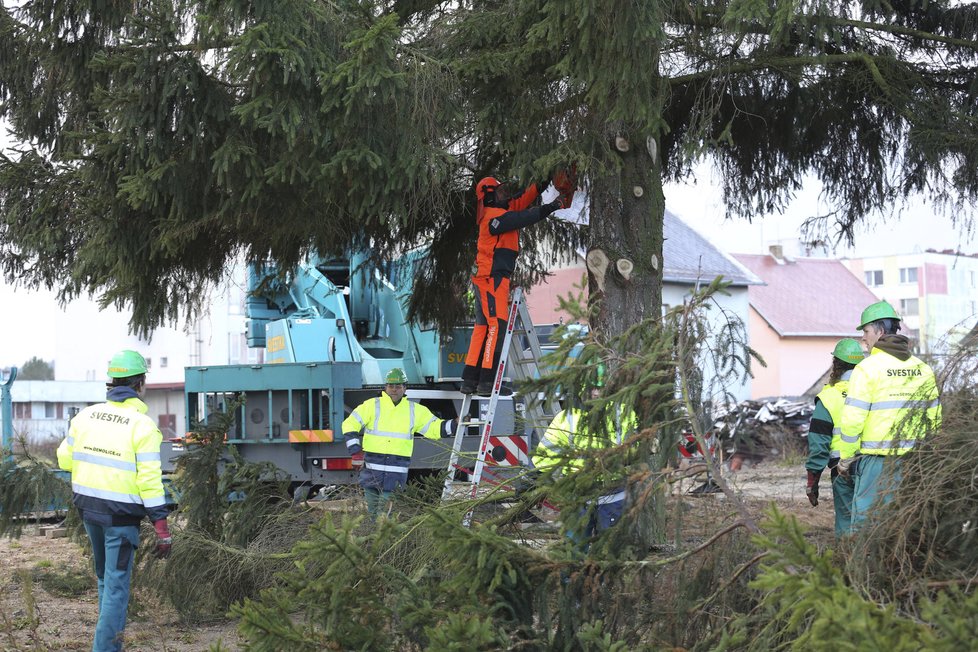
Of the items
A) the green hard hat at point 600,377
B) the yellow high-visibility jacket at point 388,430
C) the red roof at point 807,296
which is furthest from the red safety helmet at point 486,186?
the red roof at point 807,296

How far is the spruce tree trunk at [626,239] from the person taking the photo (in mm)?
7359

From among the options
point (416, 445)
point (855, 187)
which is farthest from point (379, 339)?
point (855, 187)

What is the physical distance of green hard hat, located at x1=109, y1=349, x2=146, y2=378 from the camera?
19.5ft

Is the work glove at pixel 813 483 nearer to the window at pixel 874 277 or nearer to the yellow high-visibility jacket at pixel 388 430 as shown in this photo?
the yellow high-visibility jacket at pixel 388 430

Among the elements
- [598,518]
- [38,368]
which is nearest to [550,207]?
[598,518]

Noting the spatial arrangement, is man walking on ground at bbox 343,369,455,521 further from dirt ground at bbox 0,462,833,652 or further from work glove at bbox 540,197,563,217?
work glove at bbox 540,197,563,217

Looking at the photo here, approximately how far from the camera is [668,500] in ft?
16.7

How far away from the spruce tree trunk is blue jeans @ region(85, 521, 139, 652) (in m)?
3.25

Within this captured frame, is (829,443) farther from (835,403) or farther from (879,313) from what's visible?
(879,313)

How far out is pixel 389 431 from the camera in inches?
343

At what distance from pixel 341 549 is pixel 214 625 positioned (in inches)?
121

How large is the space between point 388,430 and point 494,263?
200cm

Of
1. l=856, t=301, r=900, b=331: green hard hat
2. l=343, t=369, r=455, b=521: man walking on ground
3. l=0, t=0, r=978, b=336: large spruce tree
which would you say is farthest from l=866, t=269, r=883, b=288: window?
l=856, t=301, r=900, b=331: green hard hat

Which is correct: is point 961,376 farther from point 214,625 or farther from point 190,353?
point 190,353
